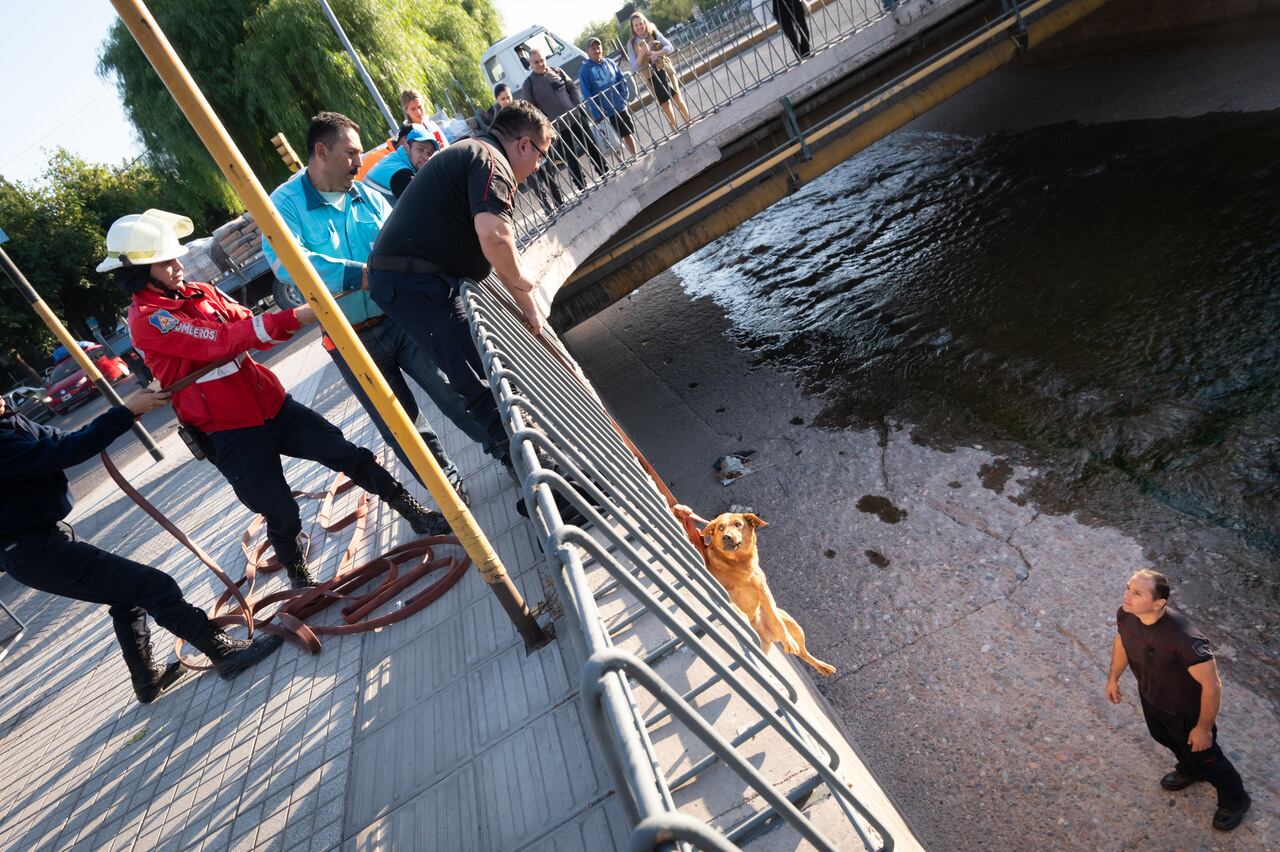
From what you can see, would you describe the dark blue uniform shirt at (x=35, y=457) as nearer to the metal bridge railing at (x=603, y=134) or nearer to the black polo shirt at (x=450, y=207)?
the black polo shirt at (x=450, y=207)

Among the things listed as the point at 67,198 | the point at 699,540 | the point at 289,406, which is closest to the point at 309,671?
the point at 289,406

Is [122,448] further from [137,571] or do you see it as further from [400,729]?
[400,729]

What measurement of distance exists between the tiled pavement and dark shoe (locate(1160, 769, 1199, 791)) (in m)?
2.27

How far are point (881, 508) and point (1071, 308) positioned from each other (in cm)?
356

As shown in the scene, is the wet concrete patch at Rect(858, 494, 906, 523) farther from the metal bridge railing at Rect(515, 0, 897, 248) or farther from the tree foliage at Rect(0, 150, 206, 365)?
the tree foliage at Rect(0, 150, 206, 365)

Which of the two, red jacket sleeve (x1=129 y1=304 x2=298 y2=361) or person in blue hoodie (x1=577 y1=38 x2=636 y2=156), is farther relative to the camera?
person in blue hoodie (x1=577 y1=38 x2=636 y2=156)

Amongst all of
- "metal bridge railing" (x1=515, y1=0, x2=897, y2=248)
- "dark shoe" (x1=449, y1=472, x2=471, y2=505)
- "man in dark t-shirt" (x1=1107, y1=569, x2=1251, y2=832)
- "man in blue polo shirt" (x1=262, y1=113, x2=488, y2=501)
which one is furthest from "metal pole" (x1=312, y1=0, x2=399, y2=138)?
"man in dark t-shirt" (x1=1107, y1=569, x2=1251, y2=832)

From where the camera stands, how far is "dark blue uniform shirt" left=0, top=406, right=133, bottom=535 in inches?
143

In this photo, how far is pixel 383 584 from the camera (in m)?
4.58

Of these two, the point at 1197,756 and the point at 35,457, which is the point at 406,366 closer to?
the point at 35,457

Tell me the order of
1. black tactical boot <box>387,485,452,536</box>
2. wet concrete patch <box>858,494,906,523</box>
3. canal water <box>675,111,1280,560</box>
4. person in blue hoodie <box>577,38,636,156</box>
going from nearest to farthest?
black tactical boot <box>387,485,452,536</box> → canal water <box>675,111,1280,560</box> → wet concrete patch <box>858,494,906,523</box> → person in blue hoodie <box>577,38,636,156</box>

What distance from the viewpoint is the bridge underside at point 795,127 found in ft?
26.0

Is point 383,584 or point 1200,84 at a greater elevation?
point 383,584

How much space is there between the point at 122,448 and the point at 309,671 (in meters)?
13.2
